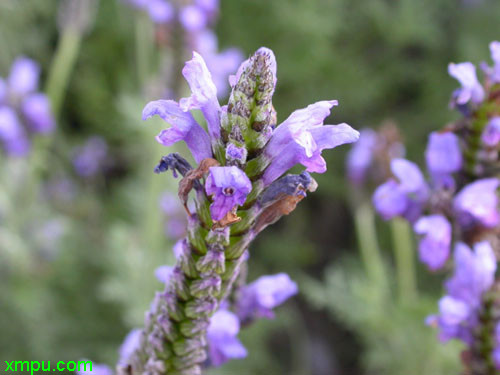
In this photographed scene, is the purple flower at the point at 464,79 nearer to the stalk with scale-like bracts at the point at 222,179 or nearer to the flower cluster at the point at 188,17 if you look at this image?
the stalk with scale-like bracts at the point at 222,179

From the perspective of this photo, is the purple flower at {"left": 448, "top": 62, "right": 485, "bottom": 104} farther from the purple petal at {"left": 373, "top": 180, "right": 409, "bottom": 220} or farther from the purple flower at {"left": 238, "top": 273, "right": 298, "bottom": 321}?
the purple flower at {"left": 238, "top": 273, "right": 298, "bottom": 321}

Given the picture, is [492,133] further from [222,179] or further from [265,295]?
[222,179]

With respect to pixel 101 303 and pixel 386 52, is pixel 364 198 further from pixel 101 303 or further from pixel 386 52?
pixel 386 52

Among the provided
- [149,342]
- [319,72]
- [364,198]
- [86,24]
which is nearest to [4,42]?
[86,24]

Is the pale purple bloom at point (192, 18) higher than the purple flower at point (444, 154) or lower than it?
higher

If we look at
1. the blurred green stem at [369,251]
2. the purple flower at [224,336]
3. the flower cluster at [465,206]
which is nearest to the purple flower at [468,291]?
the flower cluster at [465,206]

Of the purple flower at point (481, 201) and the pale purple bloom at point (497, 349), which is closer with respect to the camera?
the pale purple bloom at point (497, 349)
